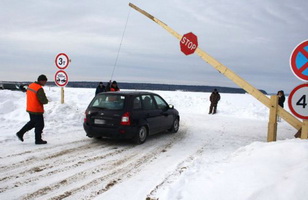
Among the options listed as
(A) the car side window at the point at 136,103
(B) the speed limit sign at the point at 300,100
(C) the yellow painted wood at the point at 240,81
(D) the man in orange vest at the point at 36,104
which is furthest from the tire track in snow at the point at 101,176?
(B) the speed limit sign at the point at 300,100

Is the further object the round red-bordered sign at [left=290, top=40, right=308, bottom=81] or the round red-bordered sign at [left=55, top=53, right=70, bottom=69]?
the round red-bordered sign at [left=55, top=53, right=70, bottom=69]

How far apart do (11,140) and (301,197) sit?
24.3 feet

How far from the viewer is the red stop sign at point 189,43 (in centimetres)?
883

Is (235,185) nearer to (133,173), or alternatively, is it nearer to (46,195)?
(133,173)

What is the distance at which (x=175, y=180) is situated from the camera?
487cm

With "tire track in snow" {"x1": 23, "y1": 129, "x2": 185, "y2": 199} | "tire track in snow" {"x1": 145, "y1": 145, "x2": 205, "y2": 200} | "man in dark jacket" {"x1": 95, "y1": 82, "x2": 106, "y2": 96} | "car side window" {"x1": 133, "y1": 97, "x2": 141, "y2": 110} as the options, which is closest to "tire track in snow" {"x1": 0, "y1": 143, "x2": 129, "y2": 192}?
"tire track in snow" {"x1": 23, "y1": 129, "x2": 185, "y2": 199}

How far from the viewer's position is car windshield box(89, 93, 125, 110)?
799 centimetres

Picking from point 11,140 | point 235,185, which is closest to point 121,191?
point 235,185

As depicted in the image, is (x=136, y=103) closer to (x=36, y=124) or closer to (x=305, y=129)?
(x=36, y=124)

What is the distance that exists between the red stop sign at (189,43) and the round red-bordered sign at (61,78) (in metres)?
5.66

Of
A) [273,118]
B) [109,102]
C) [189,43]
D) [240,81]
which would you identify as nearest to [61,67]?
[109,102]

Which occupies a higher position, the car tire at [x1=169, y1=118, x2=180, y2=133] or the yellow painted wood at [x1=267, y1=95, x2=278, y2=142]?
the yellow painted wood at [x1=267, y1=95, x2=278, y2=142]

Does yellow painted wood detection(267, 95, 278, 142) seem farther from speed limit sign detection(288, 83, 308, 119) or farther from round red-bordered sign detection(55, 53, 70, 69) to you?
round red-bordered sign detection(55, 53, 70, 69)

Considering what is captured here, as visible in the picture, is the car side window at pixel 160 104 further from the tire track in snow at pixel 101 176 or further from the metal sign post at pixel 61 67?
the metal sign post at pixel 61 67
